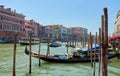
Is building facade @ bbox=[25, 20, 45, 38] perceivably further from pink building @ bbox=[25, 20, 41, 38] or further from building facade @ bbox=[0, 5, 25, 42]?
building facade @ bbox=[0, 5, 25, 42]

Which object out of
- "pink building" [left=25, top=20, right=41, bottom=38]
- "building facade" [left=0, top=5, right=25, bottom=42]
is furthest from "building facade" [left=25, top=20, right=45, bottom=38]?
"building facade" [left=0, top=5, right=25, bottom=42]

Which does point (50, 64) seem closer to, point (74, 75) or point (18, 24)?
point (74, 75)

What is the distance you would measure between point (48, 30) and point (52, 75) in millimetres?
74735

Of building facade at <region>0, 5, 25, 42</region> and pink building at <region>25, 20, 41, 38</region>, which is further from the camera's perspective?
pink building at <region>25, 20, 41, 38</region>

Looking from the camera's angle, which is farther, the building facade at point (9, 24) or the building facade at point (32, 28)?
the building facade at point (32, 28)

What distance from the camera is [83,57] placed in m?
15.3

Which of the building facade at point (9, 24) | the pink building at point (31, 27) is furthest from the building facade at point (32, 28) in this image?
the building facade at point (9, 24)

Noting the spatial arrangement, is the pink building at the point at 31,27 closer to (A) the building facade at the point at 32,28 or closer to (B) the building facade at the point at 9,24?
(A) the building facade at the point at 32,28

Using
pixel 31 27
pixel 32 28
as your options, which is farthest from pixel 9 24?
pixel 32 28

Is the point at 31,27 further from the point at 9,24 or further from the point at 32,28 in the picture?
the point at 9,24

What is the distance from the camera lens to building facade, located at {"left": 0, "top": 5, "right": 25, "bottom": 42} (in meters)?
48.8

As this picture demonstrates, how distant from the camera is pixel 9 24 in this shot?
51.6 metres

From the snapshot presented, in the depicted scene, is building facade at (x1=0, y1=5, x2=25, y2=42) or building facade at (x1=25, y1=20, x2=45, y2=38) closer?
building facade at (x1=0, y1=5, x2=25, y2=42)

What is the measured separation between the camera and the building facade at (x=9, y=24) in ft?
160
